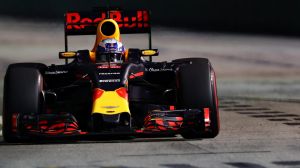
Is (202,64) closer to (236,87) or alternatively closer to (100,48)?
(100,48)

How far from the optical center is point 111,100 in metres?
11.5

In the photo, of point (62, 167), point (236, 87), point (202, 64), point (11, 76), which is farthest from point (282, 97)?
point (62, 167)

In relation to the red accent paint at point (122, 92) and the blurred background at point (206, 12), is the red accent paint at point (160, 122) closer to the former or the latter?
the red accent paint at point (122, 92)

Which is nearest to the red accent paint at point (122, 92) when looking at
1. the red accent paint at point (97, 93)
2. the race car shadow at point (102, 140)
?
the red accent paint at point (97, 93)

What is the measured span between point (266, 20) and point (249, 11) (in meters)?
0.52

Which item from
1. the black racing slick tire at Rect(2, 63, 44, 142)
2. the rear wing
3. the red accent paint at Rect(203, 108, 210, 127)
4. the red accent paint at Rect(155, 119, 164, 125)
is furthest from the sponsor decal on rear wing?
the red accent paint at Rect(155, 119, 164, 125)

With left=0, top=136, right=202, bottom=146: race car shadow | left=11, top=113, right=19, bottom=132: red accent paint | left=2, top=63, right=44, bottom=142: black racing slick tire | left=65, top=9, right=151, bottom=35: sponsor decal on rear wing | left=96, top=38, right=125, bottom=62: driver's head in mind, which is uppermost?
left=65, top=9, right=151, bottom=35: sponsor decal on rear wing

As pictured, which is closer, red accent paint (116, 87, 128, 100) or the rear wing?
red accent paint (116, 87, 128, 100)

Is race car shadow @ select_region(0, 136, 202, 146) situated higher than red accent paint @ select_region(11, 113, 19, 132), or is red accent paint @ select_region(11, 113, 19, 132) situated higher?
red accent paint @ select_region(11, 113, 19, 132)

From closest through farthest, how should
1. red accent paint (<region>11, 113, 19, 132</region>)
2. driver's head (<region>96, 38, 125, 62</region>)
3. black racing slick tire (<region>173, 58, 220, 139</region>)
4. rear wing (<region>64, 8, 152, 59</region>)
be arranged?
1. red accent paint (<region>11, 113, 19, 132</region>)
2. black racing slick tire (<region>173, 58, 220, 139</region>)
3. driver's head (<region>96, 38, 125, 62</region>)
4. rear wing (<region>64, 8, 152, 59</region>)

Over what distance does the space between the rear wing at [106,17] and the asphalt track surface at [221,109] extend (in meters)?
1.93

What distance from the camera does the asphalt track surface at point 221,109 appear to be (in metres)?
9.65

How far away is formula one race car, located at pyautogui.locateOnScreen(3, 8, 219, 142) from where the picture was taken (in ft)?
36.5

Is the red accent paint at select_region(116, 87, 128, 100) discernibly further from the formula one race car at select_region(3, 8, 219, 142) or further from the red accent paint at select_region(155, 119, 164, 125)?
the red accent paint at select_region(155, 119, 164, 125)
